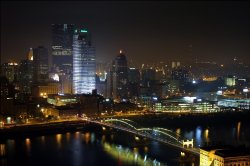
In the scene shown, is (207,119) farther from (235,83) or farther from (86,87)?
(235,83)

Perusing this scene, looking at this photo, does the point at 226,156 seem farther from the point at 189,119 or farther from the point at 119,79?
the point at 119,79

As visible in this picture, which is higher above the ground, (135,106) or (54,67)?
(54,67)

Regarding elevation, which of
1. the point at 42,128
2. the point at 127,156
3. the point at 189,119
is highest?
the point at 189,119

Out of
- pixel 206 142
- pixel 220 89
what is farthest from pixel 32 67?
pixel 206 142

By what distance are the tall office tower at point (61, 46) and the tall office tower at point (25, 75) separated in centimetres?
302

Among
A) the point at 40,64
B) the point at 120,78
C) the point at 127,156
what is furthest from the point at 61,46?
the point at 127,156

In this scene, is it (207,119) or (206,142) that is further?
(207,119)

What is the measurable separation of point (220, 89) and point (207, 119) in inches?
449

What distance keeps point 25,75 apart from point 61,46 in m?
4.85

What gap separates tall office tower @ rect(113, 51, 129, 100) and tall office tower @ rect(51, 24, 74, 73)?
554 cm

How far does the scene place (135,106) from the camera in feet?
71.1

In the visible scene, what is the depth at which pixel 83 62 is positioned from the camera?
25.9 metres

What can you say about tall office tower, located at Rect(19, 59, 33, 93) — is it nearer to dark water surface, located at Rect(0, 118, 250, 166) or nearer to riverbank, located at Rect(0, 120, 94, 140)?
riverbank, located at Rect(0, 120, 94, 140)

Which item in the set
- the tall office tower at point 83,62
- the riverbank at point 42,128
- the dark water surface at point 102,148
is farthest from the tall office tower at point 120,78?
the dark water surface at point 102,148
